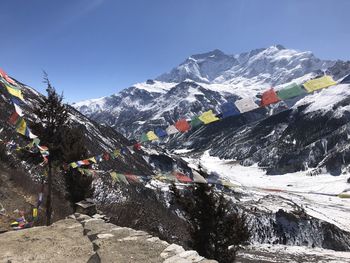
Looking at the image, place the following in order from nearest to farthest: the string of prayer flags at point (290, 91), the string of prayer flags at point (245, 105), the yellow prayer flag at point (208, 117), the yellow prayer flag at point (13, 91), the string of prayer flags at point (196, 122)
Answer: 1. the string of prayer flags at point (290, 91)
2. the yellow prayer flag at point (13, 91)
3. the string of prayer flags at point (245, 105)
4. the yellow prayer flag at point (208, 117)
5. the string of prayer flags at point (196, 122)

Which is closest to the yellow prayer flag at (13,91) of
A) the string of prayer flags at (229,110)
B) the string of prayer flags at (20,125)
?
the string of prayer flags at (20,125)

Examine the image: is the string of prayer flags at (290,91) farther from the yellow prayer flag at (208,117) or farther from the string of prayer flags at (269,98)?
the yellow prayer flag at (208,117)

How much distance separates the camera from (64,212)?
96.1ft

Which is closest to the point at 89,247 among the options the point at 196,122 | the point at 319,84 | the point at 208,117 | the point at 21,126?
the point at 196,122

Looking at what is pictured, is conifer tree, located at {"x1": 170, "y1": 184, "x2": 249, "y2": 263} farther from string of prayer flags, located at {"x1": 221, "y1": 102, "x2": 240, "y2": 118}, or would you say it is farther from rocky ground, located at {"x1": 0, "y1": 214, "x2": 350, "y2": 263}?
rocky ground, located at {"x1": 0, "y1": 214, "x2": 350, "y2": 263}

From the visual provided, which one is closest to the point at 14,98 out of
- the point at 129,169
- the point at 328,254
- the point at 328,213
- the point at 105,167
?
the point at 328,254

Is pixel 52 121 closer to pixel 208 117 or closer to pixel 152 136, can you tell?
pixel 152 136

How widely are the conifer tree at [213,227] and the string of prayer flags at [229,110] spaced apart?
4.38 m

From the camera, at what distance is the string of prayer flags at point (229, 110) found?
17.5 metres

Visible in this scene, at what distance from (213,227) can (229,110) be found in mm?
6083

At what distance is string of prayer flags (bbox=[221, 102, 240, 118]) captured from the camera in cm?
1752

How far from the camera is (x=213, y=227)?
65.3 ft

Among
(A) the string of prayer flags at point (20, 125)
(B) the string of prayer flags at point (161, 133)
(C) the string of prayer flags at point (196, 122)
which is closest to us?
(C) the string of prayer flags at point (196, 122)

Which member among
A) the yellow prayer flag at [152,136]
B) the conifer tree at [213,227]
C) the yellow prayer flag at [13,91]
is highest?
the yellow prayer flag at [13,91]
